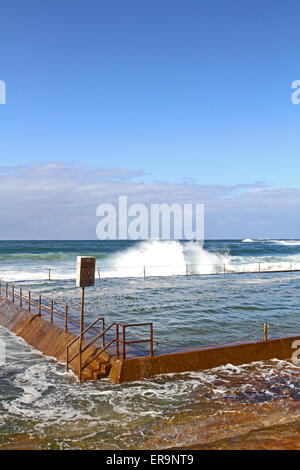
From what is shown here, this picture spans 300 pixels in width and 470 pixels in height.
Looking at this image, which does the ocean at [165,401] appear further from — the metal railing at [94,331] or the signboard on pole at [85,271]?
the signboard on pole at [85,271]

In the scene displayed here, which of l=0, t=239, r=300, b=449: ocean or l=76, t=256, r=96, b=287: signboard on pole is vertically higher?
l=76, t=256, r=96, b=287: signboard on pole

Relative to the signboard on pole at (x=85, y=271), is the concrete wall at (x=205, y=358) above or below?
below

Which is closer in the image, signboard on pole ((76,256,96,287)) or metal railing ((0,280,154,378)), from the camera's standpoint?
signboard on pole ((76,256,96,287))

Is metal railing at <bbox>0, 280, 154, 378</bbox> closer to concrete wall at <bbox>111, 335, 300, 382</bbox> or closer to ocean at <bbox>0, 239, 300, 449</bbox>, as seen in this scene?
concrete wall at <bbox>111, 335, 300, 382</bbox>

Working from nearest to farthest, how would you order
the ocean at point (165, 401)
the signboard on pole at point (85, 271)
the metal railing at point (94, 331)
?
the ocean at point (165, 401), the signboard on pole at point (85, 271), the metal railing at point (94, 331)

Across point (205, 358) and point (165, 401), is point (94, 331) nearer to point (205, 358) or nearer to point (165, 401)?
point (205, 358)

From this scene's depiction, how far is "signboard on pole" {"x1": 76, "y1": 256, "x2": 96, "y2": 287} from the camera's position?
867 cm

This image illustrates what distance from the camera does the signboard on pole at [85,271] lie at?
867 cm

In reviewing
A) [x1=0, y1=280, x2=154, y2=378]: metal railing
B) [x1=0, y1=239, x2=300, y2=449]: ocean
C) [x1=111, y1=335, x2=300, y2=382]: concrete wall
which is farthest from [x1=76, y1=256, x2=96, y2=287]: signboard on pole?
[x1=0, y1=239, x2=300, y2=449]: ocean

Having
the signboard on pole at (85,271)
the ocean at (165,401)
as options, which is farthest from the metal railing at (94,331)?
the signboard on pole at (85,271)

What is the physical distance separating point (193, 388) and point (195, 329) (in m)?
4.81

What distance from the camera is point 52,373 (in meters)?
9.78
